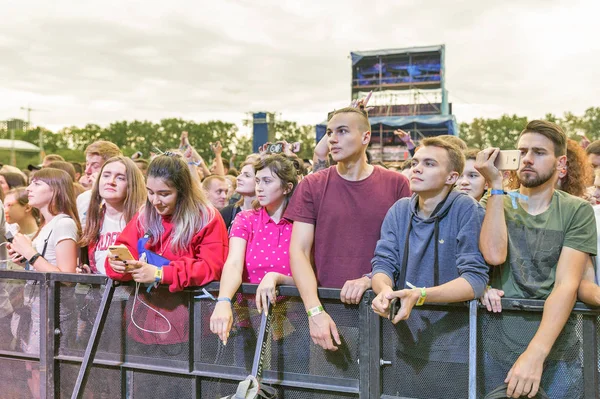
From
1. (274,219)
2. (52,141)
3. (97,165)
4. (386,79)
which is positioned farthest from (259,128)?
(52,141)

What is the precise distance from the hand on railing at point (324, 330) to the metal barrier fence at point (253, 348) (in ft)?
0.19

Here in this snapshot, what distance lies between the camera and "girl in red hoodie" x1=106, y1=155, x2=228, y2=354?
323cm

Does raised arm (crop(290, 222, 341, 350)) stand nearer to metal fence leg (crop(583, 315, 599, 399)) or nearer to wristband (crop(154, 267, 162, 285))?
wristband (crop(154, 267, 162, 285))

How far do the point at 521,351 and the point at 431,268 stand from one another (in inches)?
22.2

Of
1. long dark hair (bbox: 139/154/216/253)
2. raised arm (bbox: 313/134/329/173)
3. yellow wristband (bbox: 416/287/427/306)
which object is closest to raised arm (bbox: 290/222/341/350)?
yellow wristband (bbox: 416/287/427/306)

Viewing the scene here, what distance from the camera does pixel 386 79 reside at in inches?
1668

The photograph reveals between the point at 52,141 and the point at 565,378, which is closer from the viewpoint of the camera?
the point at 565,378

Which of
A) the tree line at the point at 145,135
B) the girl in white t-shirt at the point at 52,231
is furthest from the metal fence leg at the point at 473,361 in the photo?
the tree line at the point at 145,135

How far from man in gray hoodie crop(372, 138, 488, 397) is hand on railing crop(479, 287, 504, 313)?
4 centimetres

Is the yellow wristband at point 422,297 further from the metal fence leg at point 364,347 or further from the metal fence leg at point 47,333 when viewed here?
the metal fence leg at point 47,333

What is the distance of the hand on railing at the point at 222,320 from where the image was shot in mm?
3051

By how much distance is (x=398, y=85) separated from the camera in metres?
42.4

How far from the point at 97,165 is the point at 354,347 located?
3780 mm

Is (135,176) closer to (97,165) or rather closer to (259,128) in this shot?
(97,165)
